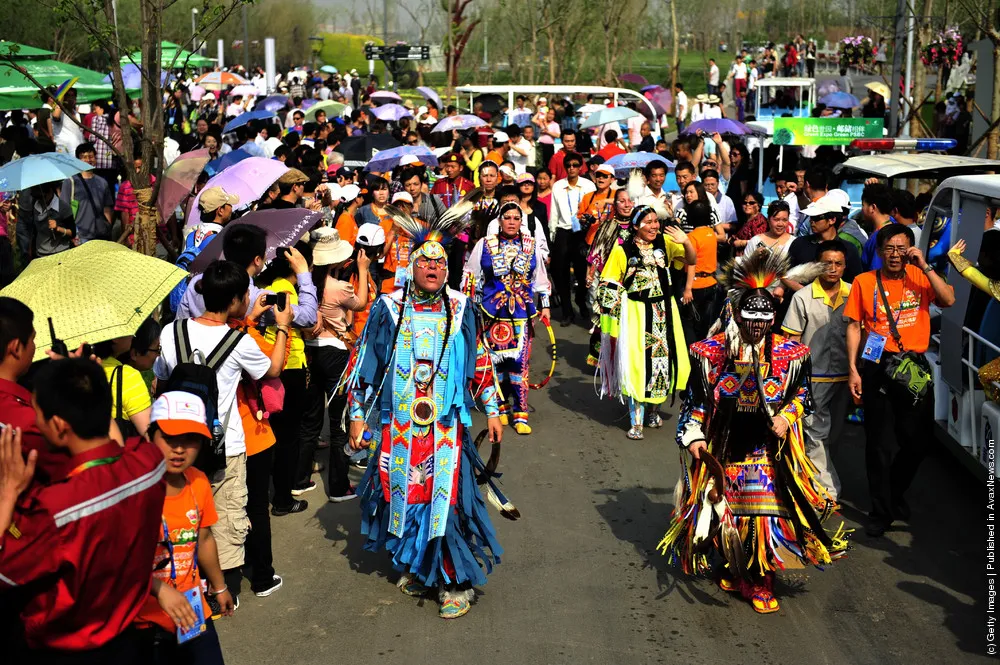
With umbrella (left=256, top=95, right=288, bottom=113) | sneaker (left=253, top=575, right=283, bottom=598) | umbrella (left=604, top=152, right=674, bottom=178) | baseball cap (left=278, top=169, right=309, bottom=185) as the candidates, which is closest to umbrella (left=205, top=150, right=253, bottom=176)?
baseball cap (left=278, top=169, right=309, bottom=185)

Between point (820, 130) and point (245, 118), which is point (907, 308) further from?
point (245, 118)

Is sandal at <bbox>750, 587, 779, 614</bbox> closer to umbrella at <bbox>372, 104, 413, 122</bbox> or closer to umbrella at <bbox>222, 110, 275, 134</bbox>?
umbrella at <bbox>222, 110, 275, 134</bbox>

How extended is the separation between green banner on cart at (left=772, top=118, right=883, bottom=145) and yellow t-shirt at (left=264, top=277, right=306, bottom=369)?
12.3 metres

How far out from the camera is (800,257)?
9289 millimetres

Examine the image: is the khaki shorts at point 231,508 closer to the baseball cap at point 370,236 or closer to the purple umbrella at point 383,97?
the baseball cap at point 370,236

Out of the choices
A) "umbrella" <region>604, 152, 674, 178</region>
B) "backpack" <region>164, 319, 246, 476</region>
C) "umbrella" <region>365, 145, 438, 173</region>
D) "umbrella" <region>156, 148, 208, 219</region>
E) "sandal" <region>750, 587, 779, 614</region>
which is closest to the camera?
"backpack" <region>164, 319, 246, 476</region>

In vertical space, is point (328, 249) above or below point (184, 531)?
above

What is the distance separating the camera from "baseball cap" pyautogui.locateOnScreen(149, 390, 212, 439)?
14.8ft

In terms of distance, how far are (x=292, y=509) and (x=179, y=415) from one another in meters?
3.55

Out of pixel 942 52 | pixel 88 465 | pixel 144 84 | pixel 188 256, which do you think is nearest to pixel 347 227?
pixel 144 84

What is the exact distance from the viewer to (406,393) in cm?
635

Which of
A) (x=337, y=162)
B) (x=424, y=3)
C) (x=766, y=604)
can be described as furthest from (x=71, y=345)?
(x=424, y=3)

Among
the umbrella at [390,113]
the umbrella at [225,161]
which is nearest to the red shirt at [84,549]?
the umbrella at [225,161]

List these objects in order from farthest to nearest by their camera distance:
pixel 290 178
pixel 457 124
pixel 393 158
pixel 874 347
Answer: pixel 457 124 < pixel 393 158 < pixel 290 178 < pixel 874 347
